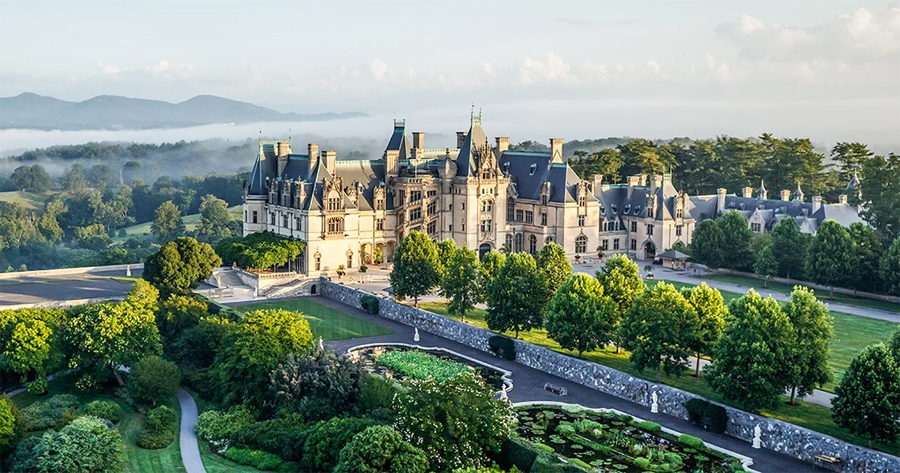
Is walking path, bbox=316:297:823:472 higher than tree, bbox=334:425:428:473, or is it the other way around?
tree, bbox=334:425:428:473

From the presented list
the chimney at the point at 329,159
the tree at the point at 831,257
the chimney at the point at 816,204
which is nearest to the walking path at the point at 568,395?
the chimney at the point at 329,159

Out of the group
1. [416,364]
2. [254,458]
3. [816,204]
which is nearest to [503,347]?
[416,364]

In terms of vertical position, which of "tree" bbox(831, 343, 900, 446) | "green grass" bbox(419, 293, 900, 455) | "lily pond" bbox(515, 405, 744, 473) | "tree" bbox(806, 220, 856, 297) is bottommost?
"lily pond" bbox(515, 405, 744, 473)

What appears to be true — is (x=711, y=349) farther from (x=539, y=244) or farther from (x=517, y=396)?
(x=539, y=244)

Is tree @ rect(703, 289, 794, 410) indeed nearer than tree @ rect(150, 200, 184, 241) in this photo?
Yes

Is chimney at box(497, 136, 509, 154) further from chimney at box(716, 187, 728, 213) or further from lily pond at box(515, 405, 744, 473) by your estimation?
lily pond at box(515, 405, 744, 473)

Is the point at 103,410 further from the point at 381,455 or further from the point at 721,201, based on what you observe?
the point at 721,201

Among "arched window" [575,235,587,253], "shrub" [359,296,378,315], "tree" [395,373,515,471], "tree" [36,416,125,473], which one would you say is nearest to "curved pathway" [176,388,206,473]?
"tree" [36,416,125,473]
